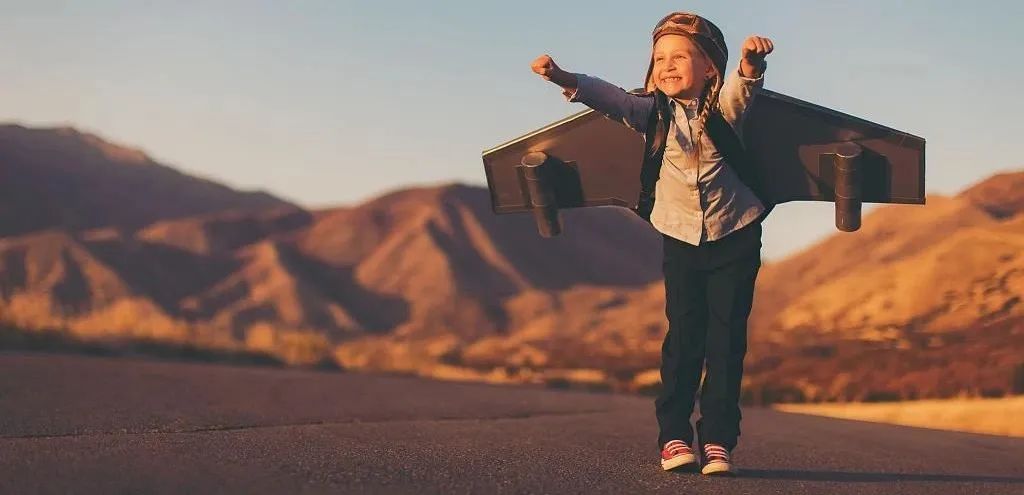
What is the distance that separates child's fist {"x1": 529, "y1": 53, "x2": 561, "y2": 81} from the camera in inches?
193

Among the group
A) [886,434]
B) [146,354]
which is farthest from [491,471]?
[146,354]

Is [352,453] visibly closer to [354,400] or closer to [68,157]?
[354,400]

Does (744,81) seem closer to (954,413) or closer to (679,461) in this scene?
(679,461)

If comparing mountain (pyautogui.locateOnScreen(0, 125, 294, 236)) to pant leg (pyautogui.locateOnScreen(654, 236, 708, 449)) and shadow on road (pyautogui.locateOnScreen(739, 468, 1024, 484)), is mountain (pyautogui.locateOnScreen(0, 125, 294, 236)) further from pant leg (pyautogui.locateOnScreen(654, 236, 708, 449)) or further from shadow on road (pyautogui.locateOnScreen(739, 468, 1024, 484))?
shadow on road (pyautogui.locateOnScreen(739, 468, 1024, 484))

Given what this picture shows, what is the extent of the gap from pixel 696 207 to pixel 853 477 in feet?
4.67

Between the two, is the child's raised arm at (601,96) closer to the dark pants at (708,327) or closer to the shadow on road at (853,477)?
the dark pants at (708,327)

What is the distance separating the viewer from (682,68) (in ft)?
16.6

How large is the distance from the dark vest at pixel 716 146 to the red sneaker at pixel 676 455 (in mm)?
1052

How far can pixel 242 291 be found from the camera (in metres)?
72.8

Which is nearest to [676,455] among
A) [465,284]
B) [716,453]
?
[716,453]

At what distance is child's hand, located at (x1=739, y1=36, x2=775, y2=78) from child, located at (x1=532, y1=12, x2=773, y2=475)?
Answer: 0.09 meters

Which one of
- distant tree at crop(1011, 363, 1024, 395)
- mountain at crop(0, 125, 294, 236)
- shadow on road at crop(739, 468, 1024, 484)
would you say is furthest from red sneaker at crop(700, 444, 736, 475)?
mountain at crop(0, 125, 294, 236)

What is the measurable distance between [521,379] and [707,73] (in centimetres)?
1439

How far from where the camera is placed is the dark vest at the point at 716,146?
5004 millimetres
